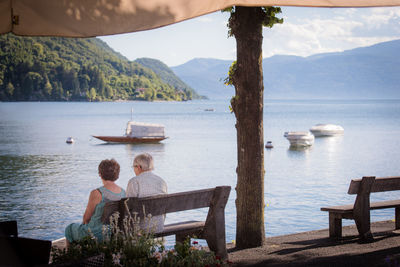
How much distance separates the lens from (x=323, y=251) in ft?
21.4

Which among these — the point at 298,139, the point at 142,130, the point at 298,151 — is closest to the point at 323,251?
the point at 298,151

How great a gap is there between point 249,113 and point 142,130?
4822 centimetres

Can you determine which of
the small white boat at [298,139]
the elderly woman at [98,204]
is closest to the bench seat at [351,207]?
the elderly woman at [98,204]

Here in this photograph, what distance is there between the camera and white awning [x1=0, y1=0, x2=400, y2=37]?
3105mm

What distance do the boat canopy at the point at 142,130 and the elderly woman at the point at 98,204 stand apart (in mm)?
49598

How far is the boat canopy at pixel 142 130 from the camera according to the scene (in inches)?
2148

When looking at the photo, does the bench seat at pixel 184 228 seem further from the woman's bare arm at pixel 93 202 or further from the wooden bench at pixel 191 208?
the woman's bare arm at pixel 93 202

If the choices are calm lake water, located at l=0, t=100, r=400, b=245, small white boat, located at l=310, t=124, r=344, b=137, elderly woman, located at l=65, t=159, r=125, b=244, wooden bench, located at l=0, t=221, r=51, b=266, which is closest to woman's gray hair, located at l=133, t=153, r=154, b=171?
elderly woman, located at l=65, t=159, r=125, b=244

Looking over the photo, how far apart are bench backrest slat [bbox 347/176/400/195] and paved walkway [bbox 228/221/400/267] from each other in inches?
25.0

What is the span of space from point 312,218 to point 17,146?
124 feet

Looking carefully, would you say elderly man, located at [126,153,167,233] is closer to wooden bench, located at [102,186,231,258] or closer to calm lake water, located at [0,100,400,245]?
wooden bench, located at [102,186,231,258]

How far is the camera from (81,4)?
3266 millimetres

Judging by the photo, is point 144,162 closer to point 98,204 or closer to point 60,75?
point 98,204

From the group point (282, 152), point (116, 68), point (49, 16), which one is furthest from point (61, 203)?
point (116, 68)
